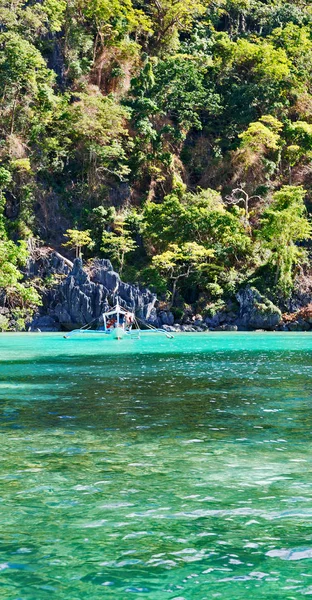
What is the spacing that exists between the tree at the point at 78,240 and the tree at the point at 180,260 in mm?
4982

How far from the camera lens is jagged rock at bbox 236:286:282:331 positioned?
132ft

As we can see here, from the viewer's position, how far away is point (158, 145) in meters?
48.6

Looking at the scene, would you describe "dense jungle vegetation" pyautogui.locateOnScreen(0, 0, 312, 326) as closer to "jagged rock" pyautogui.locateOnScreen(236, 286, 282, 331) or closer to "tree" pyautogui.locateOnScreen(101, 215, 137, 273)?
"tree" pyautogui.locateOnScreen(101, 215, 137, 273)

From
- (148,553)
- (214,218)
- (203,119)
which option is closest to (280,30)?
(203,119)

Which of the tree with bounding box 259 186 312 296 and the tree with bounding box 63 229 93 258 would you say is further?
the tree with bounding box 63 229 93 258

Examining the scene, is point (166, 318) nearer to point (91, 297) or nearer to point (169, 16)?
point (91, 297)

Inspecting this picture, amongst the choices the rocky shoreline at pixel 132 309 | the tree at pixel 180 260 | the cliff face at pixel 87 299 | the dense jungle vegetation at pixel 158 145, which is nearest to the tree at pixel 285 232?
the dense jungle vegetation at pixel 158 145

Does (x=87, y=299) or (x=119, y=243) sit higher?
(x=119, y=243)

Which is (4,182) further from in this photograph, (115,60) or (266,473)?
(266,473)

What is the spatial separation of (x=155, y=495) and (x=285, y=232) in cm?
3860

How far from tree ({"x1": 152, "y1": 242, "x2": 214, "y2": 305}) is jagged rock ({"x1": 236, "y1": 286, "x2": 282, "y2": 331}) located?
4.15m

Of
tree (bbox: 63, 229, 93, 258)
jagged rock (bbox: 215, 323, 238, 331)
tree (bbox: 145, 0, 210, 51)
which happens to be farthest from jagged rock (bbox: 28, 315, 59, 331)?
tree (bbox: 145, 0, 210, 51)

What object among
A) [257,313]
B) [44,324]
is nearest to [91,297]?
[44,324]

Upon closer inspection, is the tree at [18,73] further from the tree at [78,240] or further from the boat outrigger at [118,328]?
the boat outrigger at [118,328]
